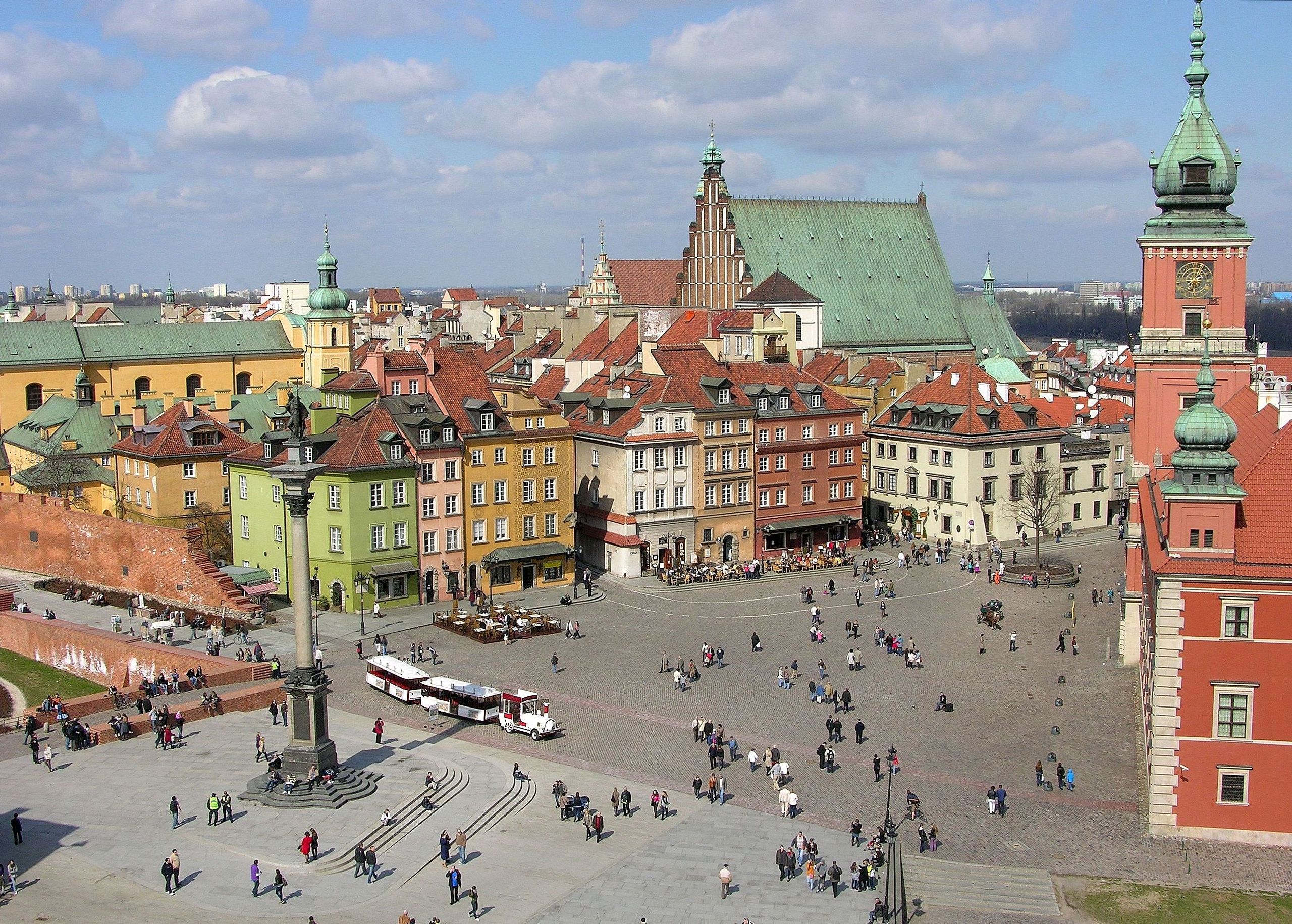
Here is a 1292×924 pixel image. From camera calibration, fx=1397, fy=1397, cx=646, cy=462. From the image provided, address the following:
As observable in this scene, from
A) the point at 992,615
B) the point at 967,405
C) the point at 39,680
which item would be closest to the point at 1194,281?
the point at 992,615

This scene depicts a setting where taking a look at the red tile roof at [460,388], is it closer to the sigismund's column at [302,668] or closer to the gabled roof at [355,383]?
the gabled roof at [355,383]

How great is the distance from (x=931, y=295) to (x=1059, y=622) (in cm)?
5831

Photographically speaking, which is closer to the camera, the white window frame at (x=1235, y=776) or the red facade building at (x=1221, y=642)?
the red facade building at (x=1221, y=642)

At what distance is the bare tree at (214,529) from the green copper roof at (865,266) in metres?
50.0

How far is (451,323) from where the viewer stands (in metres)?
181

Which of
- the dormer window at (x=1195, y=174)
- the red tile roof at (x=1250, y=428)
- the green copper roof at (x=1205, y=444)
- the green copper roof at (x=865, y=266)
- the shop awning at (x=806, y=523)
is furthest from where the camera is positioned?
the green copper roof at (x=865, y=266)

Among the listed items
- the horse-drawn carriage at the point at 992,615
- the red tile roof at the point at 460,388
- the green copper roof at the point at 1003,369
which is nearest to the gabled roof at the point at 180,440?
the red tile roof at the point at 460,388

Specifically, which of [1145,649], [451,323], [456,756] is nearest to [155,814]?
[456,756]

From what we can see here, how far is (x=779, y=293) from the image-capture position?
10519cm

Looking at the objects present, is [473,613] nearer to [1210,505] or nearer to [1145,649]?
[1145,649]

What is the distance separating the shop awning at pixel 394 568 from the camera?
6794cm

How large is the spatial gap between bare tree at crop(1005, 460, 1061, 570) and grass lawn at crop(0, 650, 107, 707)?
173 feet

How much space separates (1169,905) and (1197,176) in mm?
32637

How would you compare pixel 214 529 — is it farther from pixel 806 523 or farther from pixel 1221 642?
pixel 1221 642
